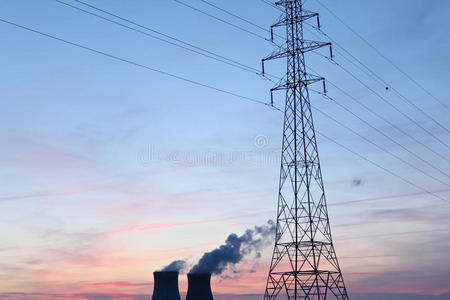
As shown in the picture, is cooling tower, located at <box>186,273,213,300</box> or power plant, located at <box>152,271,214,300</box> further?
cooling tower, located at <box>186,273,213,300</box>

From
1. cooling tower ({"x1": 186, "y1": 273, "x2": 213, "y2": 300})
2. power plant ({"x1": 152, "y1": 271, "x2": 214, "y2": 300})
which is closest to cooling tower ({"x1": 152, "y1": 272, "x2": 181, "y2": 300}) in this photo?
power plant ({"x1": 152, "y1": 271, "x2": 214, "y2": 300})

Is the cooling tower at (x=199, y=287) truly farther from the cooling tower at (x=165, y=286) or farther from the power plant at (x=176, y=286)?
the cooling tower at (x=165, y=286)

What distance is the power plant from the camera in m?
49.8

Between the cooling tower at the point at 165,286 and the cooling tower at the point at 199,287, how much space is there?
1.70m

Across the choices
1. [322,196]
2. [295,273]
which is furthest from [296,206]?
[295,273]

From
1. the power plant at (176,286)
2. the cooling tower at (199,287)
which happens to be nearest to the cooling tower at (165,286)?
the power plant at (176,286)

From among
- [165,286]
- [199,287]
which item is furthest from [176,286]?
[199,287]

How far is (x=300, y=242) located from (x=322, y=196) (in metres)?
3.38

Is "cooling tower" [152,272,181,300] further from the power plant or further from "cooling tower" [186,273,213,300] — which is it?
"cooling tower" [186,273,213,300]

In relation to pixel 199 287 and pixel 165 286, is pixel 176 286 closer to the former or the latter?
pixel 165 286

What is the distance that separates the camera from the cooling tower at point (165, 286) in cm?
4959

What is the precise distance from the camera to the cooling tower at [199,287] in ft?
169

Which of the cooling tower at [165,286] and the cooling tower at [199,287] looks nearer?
the cooling tower at [165,286]

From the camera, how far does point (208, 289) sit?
52.2m
